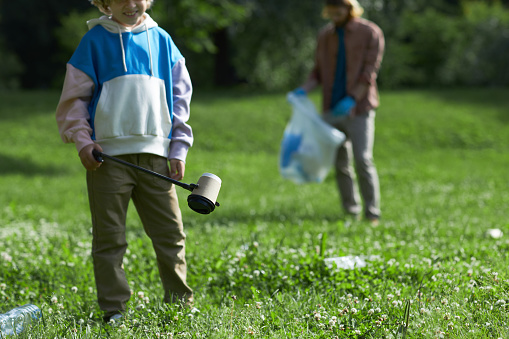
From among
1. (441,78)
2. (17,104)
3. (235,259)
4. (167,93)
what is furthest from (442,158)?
(441,78)

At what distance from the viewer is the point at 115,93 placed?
3045 mm

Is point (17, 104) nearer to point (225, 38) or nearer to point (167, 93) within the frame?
point (225, 38)

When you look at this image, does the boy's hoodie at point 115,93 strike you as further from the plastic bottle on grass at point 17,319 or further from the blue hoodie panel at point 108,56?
the plastic bottle on grass at point 17,319

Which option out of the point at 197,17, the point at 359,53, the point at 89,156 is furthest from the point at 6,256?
the point at 197,17

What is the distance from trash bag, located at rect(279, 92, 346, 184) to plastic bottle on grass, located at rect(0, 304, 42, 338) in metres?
3.57

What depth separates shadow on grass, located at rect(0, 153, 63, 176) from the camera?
419 inches

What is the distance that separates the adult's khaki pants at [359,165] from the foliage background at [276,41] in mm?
5751

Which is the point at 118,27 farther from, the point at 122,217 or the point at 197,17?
the point at 197,17

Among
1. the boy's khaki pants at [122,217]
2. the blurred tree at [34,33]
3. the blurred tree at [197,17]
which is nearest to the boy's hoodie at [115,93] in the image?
the boy's khaki pants at [122,217]

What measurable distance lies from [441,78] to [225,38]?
9.88 metres

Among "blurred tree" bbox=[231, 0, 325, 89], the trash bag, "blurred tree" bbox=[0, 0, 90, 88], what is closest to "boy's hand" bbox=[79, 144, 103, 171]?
the trash bag

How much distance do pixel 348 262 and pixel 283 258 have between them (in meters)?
0.42

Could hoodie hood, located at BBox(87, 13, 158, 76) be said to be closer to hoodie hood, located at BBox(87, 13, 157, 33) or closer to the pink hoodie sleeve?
hoodie hood, located at BBox(87, 13, 157, 33)

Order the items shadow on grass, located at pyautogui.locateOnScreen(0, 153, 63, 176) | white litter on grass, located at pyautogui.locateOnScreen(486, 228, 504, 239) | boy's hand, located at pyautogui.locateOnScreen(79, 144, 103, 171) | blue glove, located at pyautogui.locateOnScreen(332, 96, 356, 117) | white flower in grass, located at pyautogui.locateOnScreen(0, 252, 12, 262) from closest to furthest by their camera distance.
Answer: boy's hand, located at pyautogui.locateOnScreen(79, 144, 103, 171)
white flower in grass, located at pyautogui.locateOnScreen(0, 252, 12, 262)
white litter on grass, located at pyautogui.locateOnScreen(486, 228, 504, 239)
blue glove, located at pyautogui.locateOnScreen(332, 96, 356, 117)
shadow on grass, located at pyautogui.locateOnScreen(0, 153, 63, 176)
